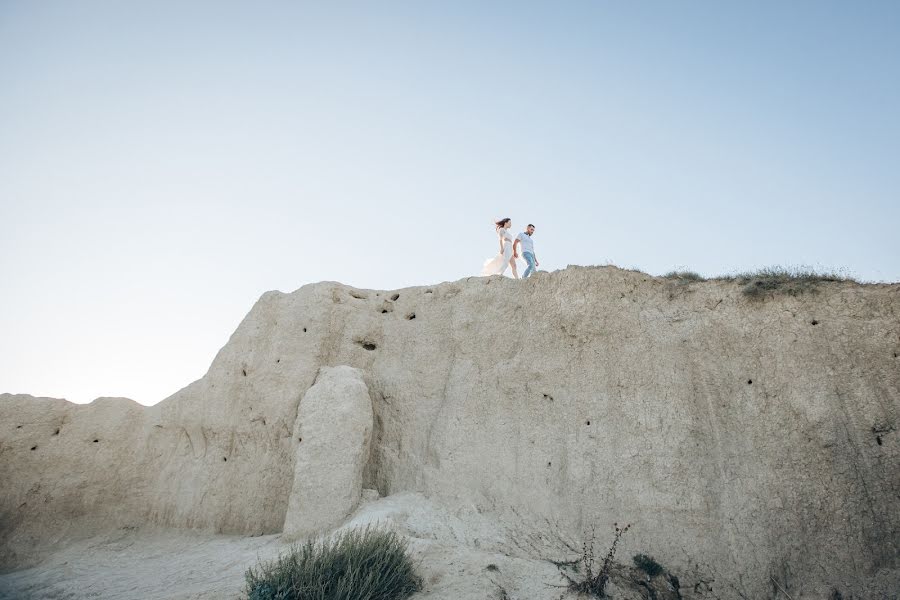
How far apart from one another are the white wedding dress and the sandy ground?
4.94 metres

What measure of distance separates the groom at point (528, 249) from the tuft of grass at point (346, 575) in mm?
5930

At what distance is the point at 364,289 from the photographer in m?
11.9

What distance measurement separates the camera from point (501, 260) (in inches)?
473

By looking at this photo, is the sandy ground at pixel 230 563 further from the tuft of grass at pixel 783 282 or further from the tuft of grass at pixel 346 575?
the tuft of grass at pixel 783 282

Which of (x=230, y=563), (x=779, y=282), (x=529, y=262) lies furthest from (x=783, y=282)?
(x=230, y=563)

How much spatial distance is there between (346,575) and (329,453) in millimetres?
2824

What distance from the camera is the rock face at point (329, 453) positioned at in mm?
8445

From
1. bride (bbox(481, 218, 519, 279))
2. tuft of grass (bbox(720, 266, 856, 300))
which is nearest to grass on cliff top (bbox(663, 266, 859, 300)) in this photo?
tuft of grass (bbox(720, 266, 856, 300))

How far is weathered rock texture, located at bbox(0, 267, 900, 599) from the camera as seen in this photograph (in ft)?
24.6

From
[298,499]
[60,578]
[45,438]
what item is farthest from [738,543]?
[45,438]

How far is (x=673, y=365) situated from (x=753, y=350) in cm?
114

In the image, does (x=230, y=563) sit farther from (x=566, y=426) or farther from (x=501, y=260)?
(x=501, y=260)

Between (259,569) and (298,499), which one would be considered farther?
(298,499)

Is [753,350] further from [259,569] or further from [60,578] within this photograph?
[60,578]
